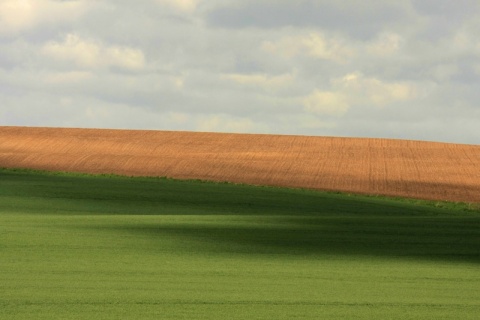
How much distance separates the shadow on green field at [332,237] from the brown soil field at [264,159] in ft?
38.7

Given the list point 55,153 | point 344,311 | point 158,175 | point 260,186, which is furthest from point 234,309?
point 55,153

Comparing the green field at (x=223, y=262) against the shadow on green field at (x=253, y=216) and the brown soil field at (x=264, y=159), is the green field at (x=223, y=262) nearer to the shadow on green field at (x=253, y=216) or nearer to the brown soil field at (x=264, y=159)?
the shadow on green field at (x=253, y=216)

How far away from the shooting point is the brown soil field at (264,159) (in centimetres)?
3491

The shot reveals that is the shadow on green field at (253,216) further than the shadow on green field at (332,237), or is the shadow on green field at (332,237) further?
the shadow on green field at (253,216)

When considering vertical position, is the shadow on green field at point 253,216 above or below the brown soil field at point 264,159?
below

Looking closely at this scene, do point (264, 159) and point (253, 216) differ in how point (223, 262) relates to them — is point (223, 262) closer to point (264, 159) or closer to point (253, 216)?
point (253, 216)

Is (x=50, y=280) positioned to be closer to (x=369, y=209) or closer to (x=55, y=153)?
(x=369, y=209)

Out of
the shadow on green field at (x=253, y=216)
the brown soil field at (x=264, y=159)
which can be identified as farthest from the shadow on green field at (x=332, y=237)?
the brown soil field at (x=264, y=159)

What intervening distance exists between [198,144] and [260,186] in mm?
12782

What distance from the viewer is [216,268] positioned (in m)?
13.4

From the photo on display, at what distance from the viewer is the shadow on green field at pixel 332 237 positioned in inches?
645

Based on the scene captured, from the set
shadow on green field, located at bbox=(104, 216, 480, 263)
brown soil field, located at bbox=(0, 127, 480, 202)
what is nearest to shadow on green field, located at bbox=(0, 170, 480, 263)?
shadow on green field, located at bbox=(104, 216, 480, 263)

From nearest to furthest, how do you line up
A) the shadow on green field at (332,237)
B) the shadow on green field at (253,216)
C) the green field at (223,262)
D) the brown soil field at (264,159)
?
the green field at (223,262) < the shadow on green field at (332,237) < the shadow on green field at (253,216) < the brown soil field at (264,159)

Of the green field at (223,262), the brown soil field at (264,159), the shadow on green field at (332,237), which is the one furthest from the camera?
the brown soil field at (264,159)
